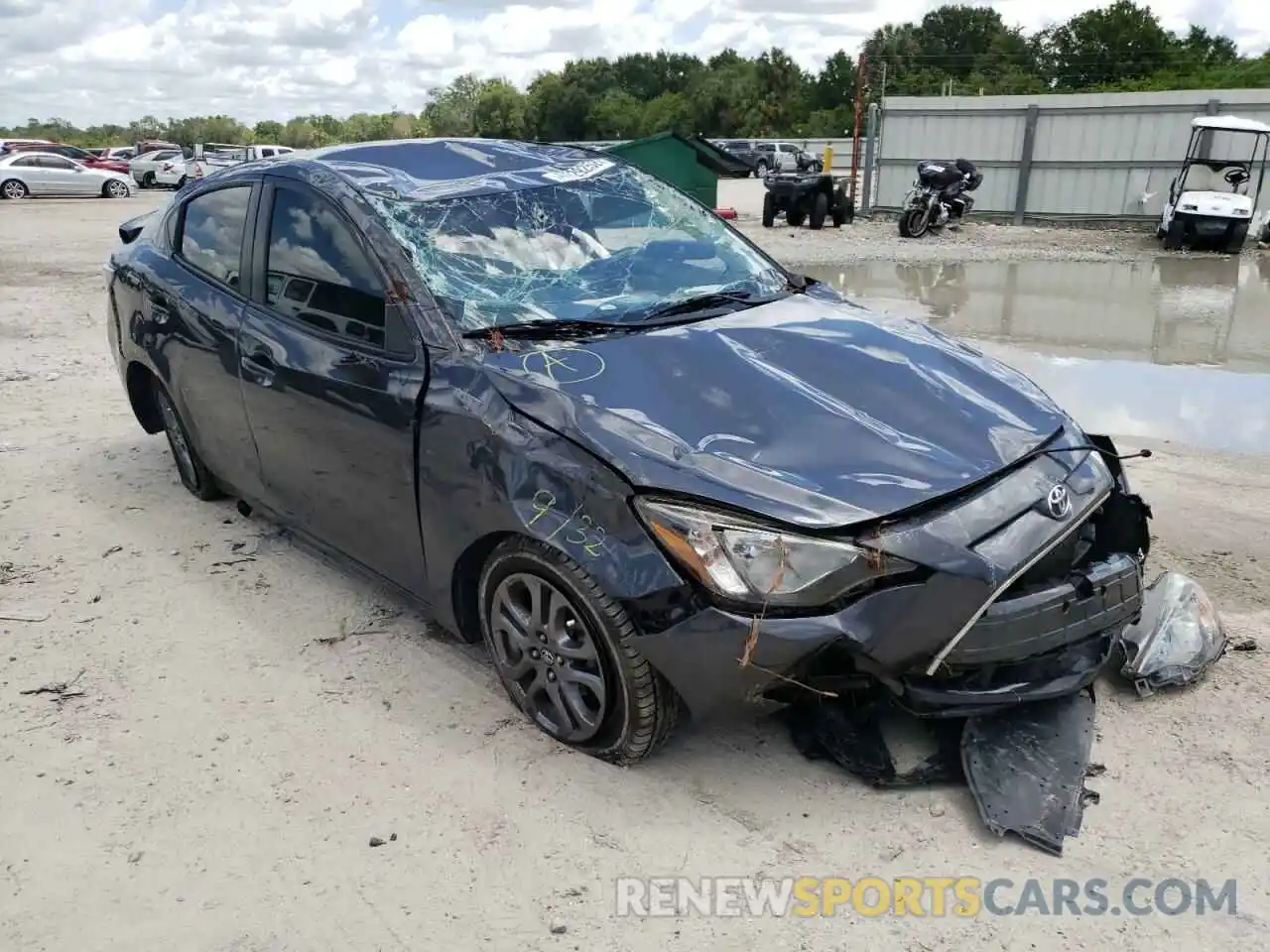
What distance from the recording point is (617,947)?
2307mm

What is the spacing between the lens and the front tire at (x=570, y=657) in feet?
8.67

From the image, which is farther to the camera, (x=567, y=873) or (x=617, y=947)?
(x=567, y=873)

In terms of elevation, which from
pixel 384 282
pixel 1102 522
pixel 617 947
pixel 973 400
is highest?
pixel 384 282

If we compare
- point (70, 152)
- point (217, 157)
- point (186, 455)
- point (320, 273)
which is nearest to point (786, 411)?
point (320, 273)

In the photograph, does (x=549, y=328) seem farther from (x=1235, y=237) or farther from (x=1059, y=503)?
(x=1235, y=237)

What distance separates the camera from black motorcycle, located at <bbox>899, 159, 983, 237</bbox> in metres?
17.1

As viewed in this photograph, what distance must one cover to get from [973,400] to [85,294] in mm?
11225

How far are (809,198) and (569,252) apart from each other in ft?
52.4

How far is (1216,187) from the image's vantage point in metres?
16.2

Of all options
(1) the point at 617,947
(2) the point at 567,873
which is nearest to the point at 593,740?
(2) the point at 567,873

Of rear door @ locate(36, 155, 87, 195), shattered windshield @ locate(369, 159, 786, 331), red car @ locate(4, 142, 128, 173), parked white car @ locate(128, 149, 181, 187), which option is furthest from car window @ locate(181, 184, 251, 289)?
parked white car @ locate(128, 149, 181, 187)

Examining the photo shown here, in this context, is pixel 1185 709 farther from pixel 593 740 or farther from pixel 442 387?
pixel 442 387

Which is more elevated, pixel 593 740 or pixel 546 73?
pixel 546 73

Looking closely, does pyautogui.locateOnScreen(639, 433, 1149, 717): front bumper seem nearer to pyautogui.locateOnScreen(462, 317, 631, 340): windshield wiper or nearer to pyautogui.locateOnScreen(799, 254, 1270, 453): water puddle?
A: pyautogui.locateOnScreen(462, 317, 631, 340): windshield wiper
